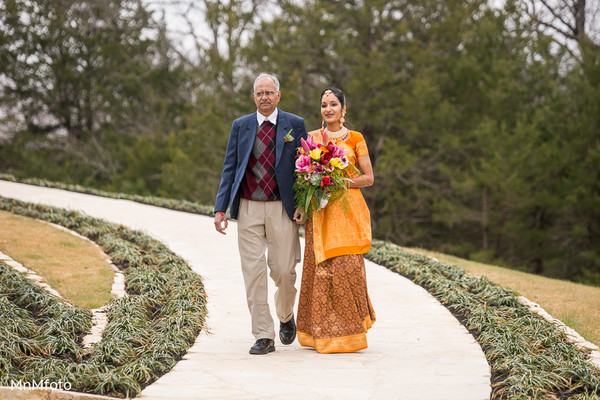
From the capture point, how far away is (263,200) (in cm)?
527

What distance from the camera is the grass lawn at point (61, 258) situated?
277 inches

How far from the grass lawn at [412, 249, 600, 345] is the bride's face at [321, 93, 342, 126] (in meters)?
2.93

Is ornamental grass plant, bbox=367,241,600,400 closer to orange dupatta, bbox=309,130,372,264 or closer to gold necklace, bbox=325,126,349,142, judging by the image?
orange dupatta, bbox=309,130,372,264

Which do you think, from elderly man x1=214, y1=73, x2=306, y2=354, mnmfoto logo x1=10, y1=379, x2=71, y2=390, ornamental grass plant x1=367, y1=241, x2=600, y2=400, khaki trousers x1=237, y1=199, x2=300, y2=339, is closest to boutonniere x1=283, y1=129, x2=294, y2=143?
elderly man x1=214, y1=73, x2=306, y2=354

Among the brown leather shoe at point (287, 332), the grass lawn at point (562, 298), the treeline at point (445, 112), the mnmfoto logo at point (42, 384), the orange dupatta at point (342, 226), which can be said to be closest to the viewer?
the mnmfoto logo at point (42, 384)

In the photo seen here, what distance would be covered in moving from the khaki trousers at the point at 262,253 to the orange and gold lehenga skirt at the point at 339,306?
247 millimetres

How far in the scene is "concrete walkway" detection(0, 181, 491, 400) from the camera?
4.31 metres

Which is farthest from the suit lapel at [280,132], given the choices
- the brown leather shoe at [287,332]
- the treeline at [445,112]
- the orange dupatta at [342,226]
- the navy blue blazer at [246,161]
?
the treeline at [445,112]

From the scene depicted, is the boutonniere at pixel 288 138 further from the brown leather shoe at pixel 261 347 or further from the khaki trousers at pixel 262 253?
the brown leather shoe at pixel 261 347

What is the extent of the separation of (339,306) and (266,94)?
169cm

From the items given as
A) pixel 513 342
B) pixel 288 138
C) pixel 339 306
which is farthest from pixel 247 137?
pixel 513 342

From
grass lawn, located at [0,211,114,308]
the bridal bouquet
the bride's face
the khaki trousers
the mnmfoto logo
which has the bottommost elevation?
the mnmfoto logo

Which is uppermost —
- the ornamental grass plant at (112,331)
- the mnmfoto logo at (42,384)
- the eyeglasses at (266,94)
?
the eyeglasses at (266,94)

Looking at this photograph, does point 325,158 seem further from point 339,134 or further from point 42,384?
point 42,384
